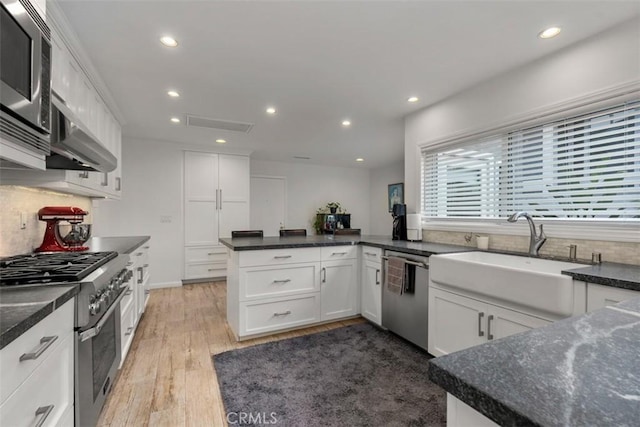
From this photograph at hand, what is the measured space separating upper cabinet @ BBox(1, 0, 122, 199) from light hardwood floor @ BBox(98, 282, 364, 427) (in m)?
1.42

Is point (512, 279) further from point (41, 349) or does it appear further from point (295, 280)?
point (41, 349)

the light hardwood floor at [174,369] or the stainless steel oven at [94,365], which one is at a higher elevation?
the stainless steel oven at [94,365]

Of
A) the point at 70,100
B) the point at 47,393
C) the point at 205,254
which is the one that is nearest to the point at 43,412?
the point at 47,393

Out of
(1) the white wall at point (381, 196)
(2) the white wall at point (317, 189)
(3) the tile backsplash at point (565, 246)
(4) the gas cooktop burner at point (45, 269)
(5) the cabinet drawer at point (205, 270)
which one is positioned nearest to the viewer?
(4) the gas cooktop burner at point (45, 269)

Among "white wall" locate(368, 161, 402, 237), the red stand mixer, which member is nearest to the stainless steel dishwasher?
the red stand mixer

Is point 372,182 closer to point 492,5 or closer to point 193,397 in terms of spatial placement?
point 492,5

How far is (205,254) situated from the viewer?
4891 mm

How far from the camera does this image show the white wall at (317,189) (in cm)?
664

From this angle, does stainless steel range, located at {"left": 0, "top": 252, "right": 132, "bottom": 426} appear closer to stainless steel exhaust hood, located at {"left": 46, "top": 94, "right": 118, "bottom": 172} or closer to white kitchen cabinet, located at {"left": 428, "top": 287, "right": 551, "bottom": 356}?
stainless steel exhaust hood, located at {"left": 46, "top": 94, "right": 118, "bottom": 172}

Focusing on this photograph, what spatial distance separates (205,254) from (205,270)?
0.27 m

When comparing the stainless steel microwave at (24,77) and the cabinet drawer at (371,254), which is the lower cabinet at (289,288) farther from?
the stainless steel microwave at (24,77)

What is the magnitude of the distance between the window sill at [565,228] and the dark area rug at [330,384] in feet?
3.93

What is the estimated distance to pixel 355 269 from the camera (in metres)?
3.13

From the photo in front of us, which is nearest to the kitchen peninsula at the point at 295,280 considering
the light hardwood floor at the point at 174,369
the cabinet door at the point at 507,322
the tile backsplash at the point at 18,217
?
the light hardwood floor at the point at 174,369
